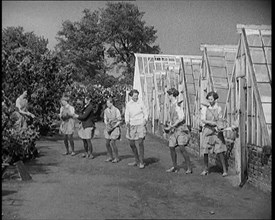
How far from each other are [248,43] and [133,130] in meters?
3.12

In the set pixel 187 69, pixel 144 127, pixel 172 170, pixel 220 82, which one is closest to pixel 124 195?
pixel 172 170

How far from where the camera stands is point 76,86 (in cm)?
3053

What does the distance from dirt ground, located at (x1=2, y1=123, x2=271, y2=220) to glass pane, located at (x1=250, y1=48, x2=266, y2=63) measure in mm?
2342

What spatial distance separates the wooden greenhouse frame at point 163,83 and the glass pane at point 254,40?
16.9 feet

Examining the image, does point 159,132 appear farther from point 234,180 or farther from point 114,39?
point 114,39

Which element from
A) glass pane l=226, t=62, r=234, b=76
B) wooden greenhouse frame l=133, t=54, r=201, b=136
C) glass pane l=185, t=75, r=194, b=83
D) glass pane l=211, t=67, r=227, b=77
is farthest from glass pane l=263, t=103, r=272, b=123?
glass pane l=185, t=75, r=194, b=83

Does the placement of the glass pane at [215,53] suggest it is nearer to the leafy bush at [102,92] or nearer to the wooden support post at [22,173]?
the wooden support post at [22,173]

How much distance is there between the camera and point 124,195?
662 centimetres

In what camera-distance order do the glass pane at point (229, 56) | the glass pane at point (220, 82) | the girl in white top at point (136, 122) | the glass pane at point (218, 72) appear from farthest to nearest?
the glass pane at point (229, 56)
the glass pane at point (218, 72)
the glass pane at point (220, 82)
the girl in white top at point (136, 122)

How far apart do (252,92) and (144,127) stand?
8.53 ft

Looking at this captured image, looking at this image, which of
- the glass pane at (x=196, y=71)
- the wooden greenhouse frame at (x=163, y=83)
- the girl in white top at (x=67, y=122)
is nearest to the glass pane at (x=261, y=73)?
the girl in white top at (x=67, y=122)

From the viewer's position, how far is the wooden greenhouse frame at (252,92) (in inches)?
292

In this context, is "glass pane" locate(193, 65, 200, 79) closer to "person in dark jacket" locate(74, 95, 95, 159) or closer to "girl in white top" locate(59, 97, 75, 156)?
"person in dark jacket" locate(74, 95, 95, 159)

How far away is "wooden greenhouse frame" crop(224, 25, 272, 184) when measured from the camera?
742cm
